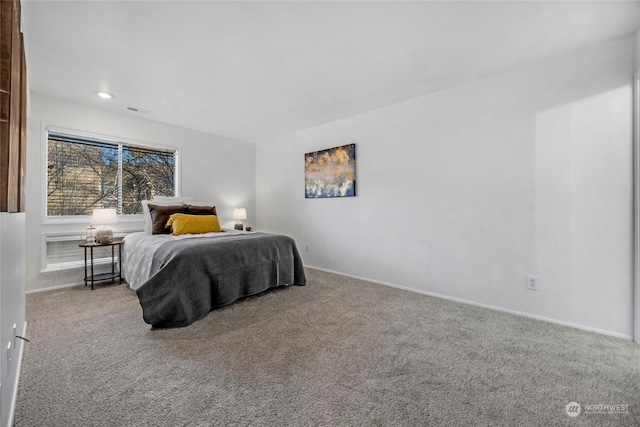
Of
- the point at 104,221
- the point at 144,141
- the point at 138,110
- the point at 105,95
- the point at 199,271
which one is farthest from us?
the point at 144,141

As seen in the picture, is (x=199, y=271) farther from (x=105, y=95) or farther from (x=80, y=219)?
(x=105, y=95)

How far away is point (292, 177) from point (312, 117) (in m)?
1.17

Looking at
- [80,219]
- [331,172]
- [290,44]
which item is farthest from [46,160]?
[331,172]

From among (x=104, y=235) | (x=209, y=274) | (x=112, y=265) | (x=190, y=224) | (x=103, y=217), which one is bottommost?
(x=112, y=265)

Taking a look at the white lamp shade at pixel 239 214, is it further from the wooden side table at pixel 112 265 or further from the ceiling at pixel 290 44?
the ceiling at pixel 290 44

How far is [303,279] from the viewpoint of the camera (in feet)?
11.3

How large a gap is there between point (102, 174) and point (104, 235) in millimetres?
915

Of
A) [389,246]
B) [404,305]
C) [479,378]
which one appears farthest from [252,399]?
[389,246]

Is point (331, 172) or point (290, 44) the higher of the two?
point (290, 44)

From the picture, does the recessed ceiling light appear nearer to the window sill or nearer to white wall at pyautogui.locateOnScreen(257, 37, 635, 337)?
the window sill

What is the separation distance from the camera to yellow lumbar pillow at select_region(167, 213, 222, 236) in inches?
136
